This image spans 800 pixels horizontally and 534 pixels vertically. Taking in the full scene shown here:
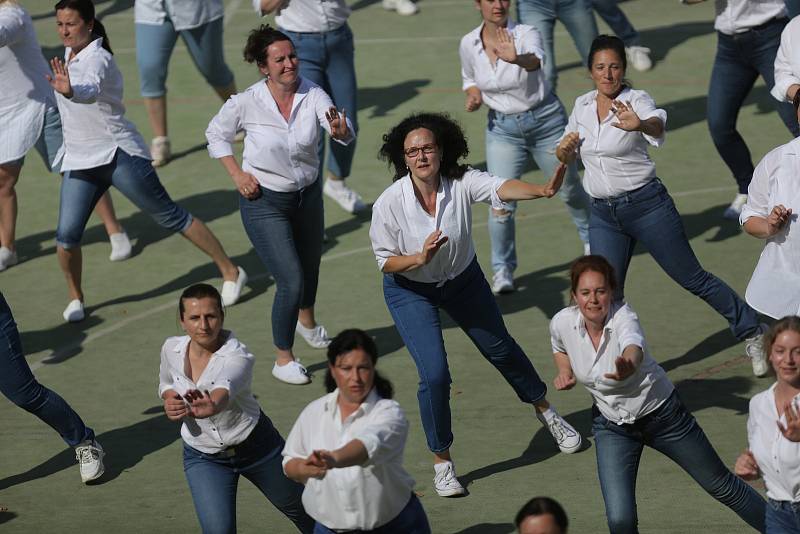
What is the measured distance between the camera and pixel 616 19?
588 inches

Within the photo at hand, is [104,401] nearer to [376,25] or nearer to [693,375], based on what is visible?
[693,375]

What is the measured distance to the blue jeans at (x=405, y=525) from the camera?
6535 mm

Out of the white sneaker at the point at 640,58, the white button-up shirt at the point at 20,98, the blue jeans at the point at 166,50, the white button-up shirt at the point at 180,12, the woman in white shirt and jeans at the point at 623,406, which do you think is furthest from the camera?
the white sneaker at the point at 640,58

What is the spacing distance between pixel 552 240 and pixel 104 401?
4.11 meters

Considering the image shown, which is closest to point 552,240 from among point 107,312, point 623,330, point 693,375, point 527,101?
point 527,101

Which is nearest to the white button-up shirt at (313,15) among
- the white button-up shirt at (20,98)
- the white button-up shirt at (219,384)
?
the white button-up shirt at (20,98)

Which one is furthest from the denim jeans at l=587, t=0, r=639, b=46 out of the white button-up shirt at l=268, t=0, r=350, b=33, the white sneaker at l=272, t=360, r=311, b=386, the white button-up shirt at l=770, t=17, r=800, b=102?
the white sneaker at l=272, t=360, r=311, b=386

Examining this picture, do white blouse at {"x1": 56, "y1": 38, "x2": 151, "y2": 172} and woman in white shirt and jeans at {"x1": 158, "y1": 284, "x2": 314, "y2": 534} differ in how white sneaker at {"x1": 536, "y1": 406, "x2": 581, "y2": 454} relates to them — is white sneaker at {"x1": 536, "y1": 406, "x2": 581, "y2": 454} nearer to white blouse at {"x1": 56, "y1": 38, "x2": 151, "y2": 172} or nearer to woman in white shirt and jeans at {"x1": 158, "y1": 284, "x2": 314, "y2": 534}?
woman in white shirt and jeans at {"x1": 158, "y1": 284, "x2": 314, "y2": 534}

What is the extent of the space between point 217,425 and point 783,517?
2685 millimetres

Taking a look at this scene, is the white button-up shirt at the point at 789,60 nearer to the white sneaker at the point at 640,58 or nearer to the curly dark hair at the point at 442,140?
the curly dark hair at the point at 442,140

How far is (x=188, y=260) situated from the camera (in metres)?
12.4

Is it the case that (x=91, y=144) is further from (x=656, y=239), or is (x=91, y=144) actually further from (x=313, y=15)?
(x=656, y=239)

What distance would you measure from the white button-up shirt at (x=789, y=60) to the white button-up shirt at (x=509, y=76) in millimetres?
1736

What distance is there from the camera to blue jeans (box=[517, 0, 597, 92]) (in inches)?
534
